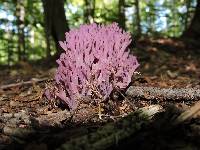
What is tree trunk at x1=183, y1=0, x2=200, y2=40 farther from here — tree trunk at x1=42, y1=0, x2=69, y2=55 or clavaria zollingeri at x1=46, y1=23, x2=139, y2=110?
clavaria zollingeri at x1=46, y1=23, x2=139, y2=110

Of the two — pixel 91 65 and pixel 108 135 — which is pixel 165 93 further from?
pixel 108 135

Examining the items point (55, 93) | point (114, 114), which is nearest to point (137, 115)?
point (114, 114)

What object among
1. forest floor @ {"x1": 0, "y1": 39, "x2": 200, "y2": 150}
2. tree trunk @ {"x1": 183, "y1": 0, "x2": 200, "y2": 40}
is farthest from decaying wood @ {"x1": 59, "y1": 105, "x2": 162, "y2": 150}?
tree trunk @ {"x1": 183, "y1": 0, "x2": 200, "y2": 40}

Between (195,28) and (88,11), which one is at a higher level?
(88,11)

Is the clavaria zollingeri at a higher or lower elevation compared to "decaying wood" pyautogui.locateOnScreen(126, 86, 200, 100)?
higher

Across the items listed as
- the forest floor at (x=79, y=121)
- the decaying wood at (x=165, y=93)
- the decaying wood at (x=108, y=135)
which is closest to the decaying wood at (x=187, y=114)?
the forest floor at (x=79, y=121)

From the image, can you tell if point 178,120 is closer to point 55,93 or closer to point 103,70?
point 103,70

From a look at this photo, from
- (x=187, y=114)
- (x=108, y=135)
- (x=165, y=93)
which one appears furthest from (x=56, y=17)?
(x=108, y=135)
